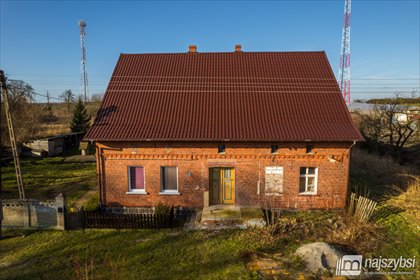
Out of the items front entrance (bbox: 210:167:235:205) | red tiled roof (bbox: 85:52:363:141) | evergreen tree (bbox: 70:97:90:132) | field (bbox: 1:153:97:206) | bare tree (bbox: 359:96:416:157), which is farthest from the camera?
evergreen tree (bbox: 70:97:90:132)

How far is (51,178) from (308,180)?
1738 centimetres

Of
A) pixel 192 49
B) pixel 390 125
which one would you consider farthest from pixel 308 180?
pixel 390 125

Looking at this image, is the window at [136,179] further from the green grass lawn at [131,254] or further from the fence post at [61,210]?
the fence post at [61,210]

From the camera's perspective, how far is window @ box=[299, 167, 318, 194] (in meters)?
13.4

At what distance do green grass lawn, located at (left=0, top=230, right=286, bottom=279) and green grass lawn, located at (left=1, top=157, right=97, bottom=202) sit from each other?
17.5ft

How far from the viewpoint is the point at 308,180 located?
44.3 feet

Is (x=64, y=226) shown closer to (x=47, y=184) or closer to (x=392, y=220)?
(x=47, y=184)

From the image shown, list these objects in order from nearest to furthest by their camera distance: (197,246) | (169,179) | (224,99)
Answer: (197,246) < (169,179) < (224,99)

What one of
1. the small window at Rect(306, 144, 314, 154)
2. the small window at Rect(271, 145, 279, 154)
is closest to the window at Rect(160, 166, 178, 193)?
the small window at Rect(271, 145, 279, 154)

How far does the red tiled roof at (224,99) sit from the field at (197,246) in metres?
3.91

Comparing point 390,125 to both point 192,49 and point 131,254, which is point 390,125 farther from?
point 131,254

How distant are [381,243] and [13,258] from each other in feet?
43.8

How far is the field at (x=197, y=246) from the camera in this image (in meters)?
8.90

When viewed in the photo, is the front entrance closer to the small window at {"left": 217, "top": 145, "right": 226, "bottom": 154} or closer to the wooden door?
the wooden door
